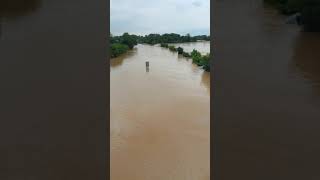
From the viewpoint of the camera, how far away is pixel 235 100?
2.57 metres

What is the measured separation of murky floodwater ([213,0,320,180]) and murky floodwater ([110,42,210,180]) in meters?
0.34

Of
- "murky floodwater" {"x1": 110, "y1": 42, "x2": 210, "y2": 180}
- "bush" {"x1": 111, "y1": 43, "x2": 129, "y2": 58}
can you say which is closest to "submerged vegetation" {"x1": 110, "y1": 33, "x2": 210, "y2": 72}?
"bush" {"x1": 111, "y1": 43, "x2": 129, "y2": 58}

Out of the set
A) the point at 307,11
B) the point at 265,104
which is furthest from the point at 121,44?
the point at 265,104

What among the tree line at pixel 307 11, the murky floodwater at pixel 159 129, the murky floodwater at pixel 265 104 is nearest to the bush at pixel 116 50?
the murky floodwater at pixel 159 129

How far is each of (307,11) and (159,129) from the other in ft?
7.69

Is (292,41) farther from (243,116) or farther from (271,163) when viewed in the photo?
(271,163)

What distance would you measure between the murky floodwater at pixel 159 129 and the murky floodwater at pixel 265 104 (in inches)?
13.2

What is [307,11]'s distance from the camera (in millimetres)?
4137

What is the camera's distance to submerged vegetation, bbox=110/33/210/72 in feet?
25.3

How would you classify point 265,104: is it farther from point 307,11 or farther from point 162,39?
point 162,39

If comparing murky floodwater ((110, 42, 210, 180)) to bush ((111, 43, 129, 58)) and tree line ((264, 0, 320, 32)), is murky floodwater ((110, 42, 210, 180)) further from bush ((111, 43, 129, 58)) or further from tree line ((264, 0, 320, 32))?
bush ((111, 43, 129, 58))
